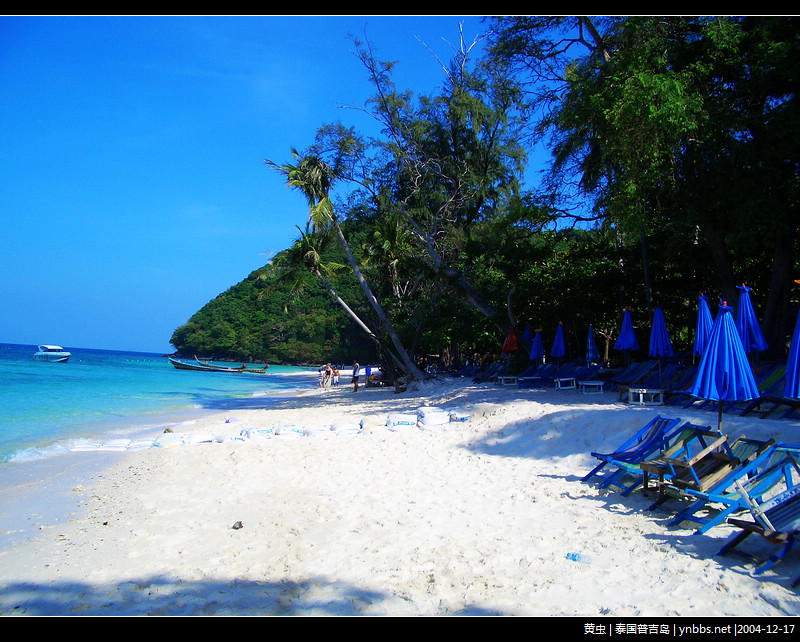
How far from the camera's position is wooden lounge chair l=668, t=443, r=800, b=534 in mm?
4047

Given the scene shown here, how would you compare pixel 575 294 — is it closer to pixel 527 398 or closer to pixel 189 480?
pixel 527 398

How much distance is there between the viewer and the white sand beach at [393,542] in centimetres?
345

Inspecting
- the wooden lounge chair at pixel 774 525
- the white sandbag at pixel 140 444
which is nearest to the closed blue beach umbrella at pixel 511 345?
the white sandbag at pixel 140 444

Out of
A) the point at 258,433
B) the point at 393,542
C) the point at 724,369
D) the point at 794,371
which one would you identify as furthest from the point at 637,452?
the point at 258,433

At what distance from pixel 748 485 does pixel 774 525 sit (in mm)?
522

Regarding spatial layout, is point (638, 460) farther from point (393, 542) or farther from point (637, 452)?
point (393, 542)

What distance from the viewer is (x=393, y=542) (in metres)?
4.54

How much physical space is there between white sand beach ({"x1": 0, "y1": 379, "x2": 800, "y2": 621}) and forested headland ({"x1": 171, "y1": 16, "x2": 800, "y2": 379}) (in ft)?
17.5

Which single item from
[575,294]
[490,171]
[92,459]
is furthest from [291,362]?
[92,459]

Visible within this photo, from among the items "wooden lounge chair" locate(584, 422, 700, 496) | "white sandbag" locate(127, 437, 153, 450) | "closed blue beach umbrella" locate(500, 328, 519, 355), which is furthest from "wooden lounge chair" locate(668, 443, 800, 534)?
"closed blue beach umbrella" locate(500, 328, 519, 355)

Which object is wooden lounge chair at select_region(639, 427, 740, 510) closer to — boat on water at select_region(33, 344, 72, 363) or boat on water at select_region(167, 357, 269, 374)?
boat on water at select_region(167, 357, 269, 374)

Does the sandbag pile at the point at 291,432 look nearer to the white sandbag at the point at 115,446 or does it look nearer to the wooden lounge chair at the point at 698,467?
the white sandbag at the point at 115,446

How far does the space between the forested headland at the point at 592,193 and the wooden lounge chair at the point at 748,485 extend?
23.9 feet

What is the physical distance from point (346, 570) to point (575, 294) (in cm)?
1413
